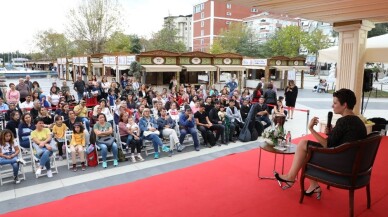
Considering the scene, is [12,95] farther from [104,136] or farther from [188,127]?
[188,127]

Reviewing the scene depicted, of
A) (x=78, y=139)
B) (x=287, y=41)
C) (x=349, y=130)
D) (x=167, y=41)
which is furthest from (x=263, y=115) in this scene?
(x=287, y=41)

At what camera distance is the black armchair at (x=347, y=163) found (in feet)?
10.0

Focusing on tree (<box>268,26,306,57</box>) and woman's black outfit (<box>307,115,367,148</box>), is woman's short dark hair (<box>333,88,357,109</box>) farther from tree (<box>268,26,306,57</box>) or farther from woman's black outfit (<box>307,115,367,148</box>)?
tree (<box>268,26,306,57</box>)

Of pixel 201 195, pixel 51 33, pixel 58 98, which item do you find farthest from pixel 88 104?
pixel 51 33

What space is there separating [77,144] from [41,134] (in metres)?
0.76

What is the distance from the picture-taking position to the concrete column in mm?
6858

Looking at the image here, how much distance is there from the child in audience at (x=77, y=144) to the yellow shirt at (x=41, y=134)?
0.53 meters

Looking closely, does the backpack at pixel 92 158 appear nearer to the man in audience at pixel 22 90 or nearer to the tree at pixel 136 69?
the man in audience at pixel 22 90

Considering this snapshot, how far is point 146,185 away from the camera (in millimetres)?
4289

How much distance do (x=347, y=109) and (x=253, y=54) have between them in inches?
1441

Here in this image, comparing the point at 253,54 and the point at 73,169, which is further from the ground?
the point at 253,54

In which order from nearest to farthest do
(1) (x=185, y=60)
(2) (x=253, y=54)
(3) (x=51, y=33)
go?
(1) (x=185, y=60) < (2) (x=253, y=54) < (3) (x=51, y=33)

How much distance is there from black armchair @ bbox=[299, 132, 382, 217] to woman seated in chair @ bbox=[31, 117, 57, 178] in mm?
4932

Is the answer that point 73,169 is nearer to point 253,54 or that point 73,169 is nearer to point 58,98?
point 58,98
